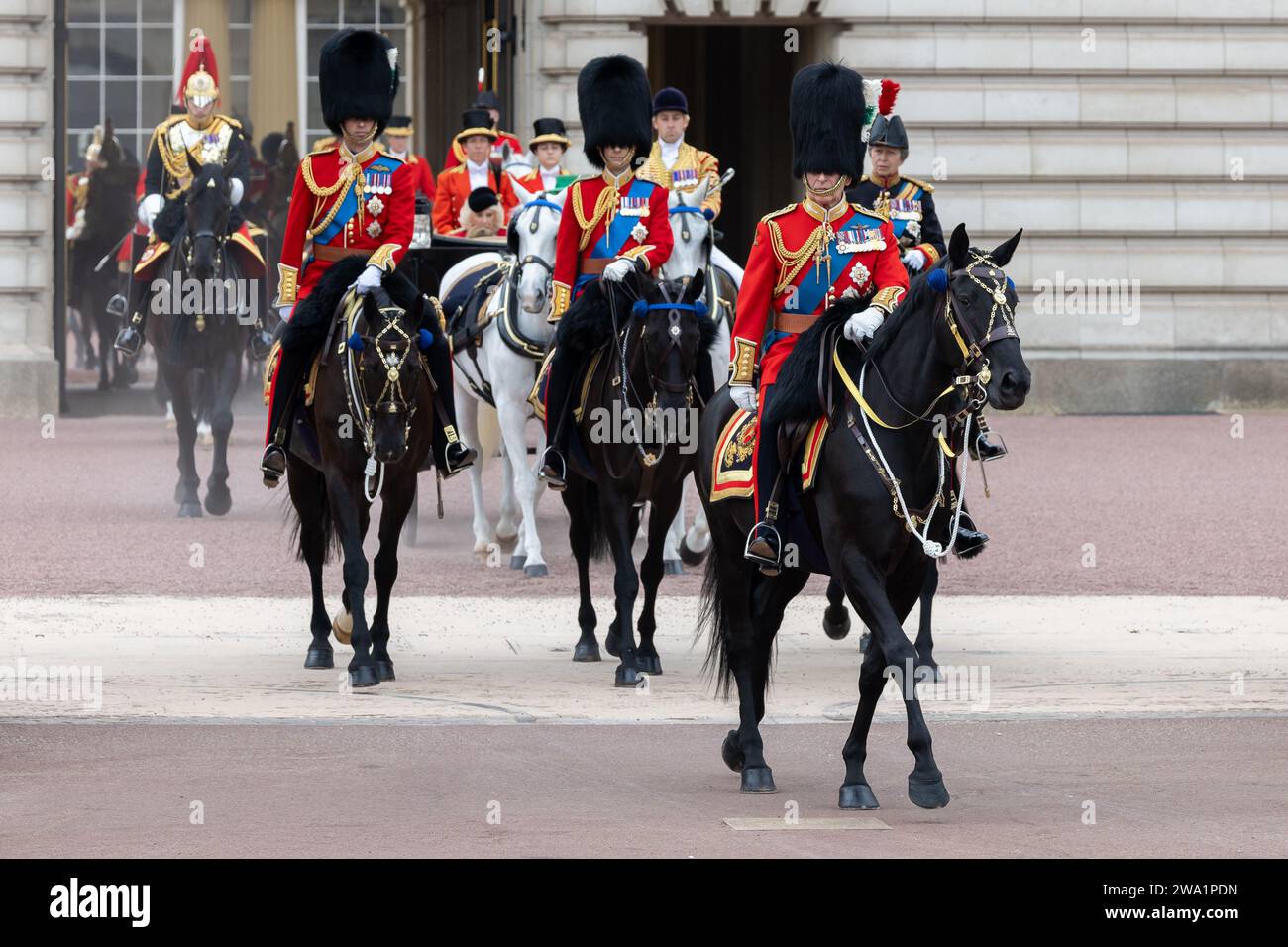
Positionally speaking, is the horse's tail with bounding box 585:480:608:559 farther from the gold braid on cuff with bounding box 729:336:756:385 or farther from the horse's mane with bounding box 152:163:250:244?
the horse's mane with bounding box 152:163:250:244

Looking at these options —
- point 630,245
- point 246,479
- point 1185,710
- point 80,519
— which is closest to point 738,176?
point 246,479

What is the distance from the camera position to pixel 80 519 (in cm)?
1540

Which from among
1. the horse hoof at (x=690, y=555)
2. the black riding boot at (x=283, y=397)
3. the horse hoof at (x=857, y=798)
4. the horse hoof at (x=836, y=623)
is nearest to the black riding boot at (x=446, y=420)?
the black riding boot at (x=283, y=397)

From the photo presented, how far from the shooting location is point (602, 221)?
11.3 m

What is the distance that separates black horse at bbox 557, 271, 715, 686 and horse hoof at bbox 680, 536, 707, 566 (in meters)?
2.38

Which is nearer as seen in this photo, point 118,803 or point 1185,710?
point 118,803

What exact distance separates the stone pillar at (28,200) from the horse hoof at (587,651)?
42.9 feet

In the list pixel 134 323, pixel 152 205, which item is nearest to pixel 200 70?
pixel 152 205

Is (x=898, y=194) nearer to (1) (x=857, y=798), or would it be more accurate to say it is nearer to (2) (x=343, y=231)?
(2) (x=343, y=231)

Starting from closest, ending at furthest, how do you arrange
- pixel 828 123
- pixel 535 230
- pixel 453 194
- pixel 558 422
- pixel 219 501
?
pixel 828 123, pixel 558 422, pixel 535 230, pixel 219 501, pixel 453 194

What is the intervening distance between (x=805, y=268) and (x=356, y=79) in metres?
3.30

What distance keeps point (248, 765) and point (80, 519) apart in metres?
7.41

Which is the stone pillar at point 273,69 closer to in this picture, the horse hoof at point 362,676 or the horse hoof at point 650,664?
the horse hoof at point 650,664
